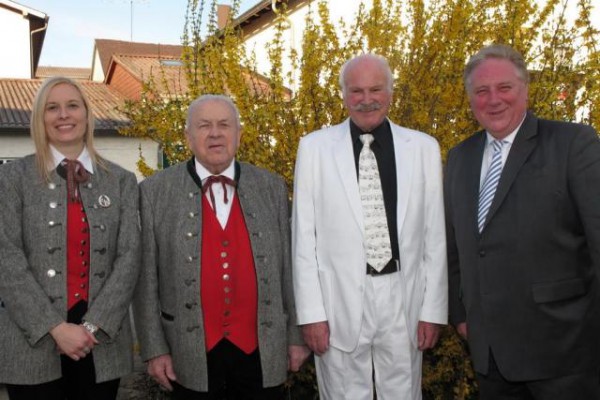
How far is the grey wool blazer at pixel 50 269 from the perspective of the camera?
2580 mm

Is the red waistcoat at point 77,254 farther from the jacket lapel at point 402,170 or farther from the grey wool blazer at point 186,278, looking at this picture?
the jacket lapel at point 402,170

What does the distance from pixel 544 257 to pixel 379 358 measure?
888 mm

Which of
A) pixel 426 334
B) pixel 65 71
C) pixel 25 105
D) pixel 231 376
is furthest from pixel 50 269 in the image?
pixel 65 71

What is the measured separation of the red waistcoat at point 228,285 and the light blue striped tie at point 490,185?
41.0 inches

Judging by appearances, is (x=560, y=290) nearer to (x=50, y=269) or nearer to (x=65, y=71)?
(x=50, y=269)

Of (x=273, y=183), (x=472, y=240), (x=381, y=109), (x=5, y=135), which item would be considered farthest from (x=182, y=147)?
(x=5, y=135)

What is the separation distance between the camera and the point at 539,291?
2.56 metres

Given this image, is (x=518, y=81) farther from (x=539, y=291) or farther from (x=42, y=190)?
(x=42, y=190)

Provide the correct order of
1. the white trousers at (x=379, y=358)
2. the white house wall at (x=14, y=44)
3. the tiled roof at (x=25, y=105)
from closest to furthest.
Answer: the white trousers at (x=379, y=358), the tiled roof at (x=25, y=105), the white house wall at (x=14, y=44)

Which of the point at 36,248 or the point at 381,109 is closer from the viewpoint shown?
the point at 36,248

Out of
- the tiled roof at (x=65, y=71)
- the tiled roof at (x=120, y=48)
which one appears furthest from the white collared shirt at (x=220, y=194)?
the tiled roof at (x=65, y=71)

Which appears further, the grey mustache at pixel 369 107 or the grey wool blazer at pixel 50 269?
the grey mustache at pixel 369 107

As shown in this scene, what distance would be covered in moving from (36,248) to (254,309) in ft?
3.18

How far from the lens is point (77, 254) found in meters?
2.71
